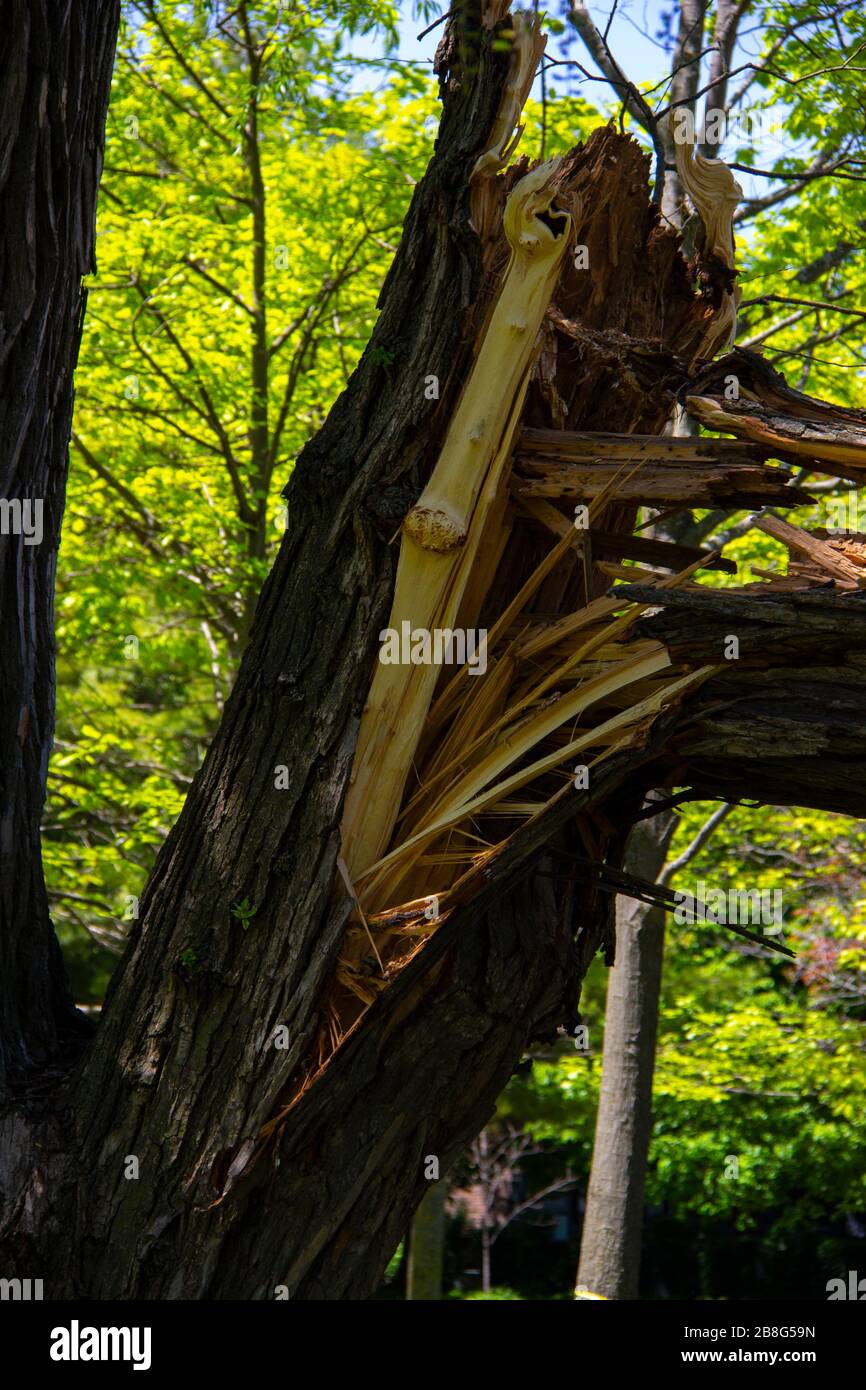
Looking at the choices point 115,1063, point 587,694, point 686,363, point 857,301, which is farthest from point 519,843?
point 857,301

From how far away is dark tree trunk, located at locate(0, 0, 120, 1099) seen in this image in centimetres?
291

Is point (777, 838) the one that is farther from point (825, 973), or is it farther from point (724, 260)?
point (724, 260)

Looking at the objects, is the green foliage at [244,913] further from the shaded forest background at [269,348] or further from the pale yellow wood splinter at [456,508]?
the shaded forest background at [269,348]

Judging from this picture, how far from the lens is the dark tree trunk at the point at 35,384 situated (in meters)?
2.91

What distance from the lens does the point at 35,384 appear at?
3006 mm

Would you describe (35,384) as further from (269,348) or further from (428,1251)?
(428,1251)

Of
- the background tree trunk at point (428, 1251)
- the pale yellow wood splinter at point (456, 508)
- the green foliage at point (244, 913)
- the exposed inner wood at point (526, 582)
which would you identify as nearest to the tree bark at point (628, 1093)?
the background tree trunk at point (428, 1251)

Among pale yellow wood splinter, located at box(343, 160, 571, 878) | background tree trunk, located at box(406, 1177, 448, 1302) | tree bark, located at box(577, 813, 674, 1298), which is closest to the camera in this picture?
pale yellow wood splinter, located at box(343, 160, 571, 878)

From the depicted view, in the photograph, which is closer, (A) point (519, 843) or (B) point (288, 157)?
(A) point (519, 843)

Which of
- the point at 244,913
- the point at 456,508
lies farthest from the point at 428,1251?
the point at 456,508

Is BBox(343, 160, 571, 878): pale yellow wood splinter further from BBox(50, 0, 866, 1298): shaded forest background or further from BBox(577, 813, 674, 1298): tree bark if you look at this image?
BBox(577, 813, 674, 1298): tree bark

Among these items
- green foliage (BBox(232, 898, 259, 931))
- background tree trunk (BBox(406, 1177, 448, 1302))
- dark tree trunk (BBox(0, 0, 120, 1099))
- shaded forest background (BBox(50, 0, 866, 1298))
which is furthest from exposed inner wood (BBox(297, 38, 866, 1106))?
background tree trunk (BBox(406, 1177, 448, 1302))

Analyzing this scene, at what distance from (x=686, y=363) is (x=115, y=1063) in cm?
220

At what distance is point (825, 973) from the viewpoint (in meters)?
11.4
